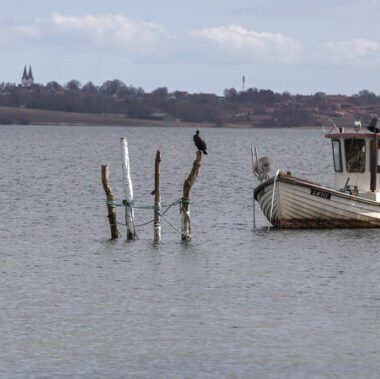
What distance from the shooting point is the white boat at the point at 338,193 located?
3394 centimetres

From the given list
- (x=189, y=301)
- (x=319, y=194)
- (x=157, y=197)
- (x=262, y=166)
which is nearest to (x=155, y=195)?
(x=157, y=197)

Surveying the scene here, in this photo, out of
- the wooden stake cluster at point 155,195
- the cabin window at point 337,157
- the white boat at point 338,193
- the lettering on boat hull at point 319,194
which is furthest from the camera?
the cabin window at point 337,157

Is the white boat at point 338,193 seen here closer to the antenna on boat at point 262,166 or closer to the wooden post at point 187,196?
the antenna on boat at point 262,166

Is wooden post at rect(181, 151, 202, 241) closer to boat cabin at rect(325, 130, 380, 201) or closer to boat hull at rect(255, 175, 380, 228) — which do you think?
boat hull at rect(255, 175, 380, 228)

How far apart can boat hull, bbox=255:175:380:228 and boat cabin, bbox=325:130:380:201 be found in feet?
3.47

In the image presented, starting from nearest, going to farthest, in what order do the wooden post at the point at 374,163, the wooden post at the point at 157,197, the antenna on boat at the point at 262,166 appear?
the wooden post at the point at 157,197 < the wooden post at the point at 374,163 < the antenna on boat at the point at 262,166

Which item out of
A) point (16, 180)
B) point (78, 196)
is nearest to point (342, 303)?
point (78, 196)

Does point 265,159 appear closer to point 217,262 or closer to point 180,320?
point 217,262

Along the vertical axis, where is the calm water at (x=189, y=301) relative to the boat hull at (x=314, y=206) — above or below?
below

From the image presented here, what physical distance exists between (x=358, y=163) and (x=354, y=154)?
0.36m

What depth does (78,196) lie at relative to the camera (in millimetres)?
53406

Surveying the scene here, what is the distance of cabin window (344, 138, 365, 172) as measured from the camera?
116 ft

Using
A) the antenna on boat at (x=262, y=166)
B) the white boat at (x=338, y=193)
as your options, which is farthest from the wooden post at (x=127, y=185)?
the antenna on boat at (x=262, y=166)

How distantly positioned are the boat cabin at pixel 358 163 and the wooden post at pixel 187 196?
5.99m
